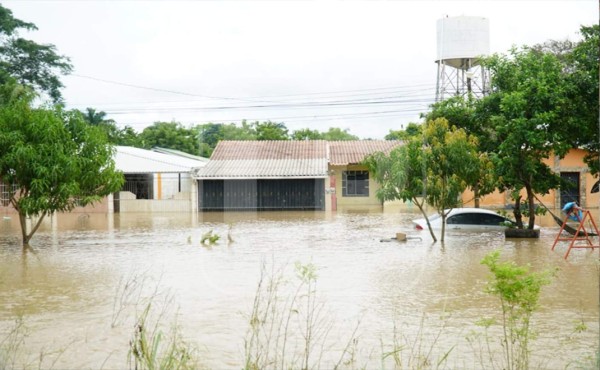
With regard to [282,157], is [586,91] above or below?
above

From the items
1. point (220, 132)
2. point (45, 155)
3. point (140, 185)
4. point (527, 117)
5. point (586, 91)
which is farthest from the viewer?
point (220, 132)

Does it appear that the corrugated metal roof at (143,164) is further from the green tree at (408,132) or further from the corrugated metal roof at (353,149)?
the green tree at (408,132)

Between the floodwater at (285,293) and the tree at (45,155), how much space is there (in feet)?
4.88

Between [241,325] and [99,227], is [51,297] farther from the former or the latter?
[99,227]

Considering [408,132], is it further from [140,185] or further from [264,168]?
[140,185]

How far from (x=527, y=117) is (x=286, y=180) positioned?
65.9ft

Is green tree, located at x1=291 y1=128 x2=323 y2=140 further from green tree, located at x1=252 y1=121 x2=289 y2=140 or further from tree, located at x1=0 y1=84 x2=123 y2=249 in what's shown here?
tree, located at x1=0 y1=84 x2=123 y2=249

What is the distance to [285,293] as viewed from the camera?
11906 mm

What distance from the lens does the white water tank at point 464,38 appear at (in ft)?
109

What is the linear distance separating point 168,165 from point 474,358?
103ft

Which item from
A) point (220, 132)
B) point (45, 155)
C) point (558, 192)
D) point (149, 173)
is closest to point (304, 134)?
point (220, 132)

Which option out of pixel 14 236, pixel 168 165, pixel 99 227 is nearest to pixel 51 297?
pixel 14 236

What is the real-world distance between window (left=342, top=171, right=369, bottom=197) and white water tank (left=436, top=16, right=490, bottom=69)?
8.38 m

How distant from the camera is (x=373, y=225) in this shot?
1061 inches
